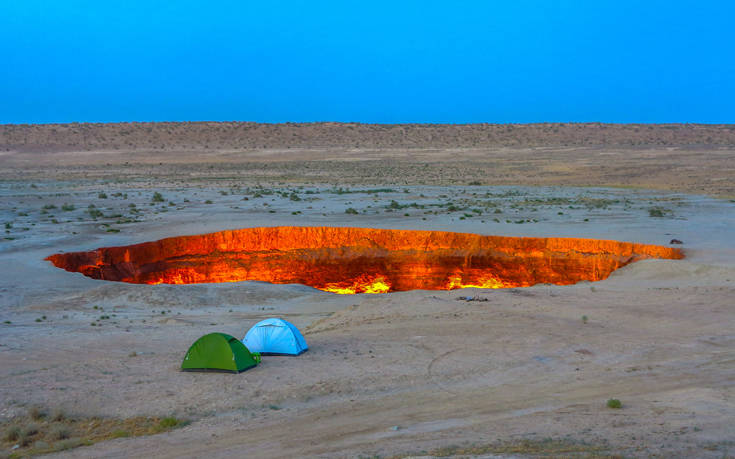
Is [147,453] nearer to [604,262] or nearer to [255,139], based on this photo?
[604,262]

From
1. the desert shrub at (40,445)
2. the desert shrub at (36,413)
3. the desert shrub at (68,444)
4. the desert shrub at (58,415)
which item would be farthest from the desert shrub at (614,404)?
the desert shrub at (36,413)

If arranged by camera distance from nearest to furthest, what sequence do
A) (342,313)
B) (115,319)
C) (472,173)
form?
(115,319), (342,313), (472,173)

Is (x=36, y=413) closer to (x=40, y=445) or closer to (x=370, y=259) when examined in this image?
(x=40, y=445)

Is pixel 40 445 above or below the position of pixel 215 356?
below

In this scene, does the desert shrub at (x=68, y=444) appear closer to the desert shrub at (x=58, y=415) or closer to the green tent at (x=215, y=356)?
the desert shrub at (x=58, y=415)

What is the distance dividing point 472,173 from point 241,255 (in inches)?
1545

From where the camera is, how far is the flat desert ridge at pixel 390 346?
7984 millimetres

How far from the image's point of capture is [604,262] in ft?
73.3

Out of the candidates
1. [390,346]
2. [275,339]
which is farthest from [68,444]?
[390,346]

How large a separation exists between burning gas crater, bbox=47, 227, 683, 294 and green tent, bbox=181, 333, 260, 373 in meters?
11.9

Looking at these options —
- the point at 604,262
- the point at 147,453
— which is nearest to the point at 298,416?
the point at 147,453

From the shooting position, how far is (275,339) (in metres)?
12.0

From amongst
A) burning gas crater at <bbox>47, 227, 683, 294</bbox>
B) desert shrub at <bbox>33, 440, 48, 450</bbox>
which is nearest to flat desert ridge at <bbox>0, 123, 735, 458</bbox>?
desert shrub at <bbox>33, 440, 48, 450</bbox>

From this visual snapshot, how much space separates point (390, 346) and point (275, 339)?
2.15 meters
